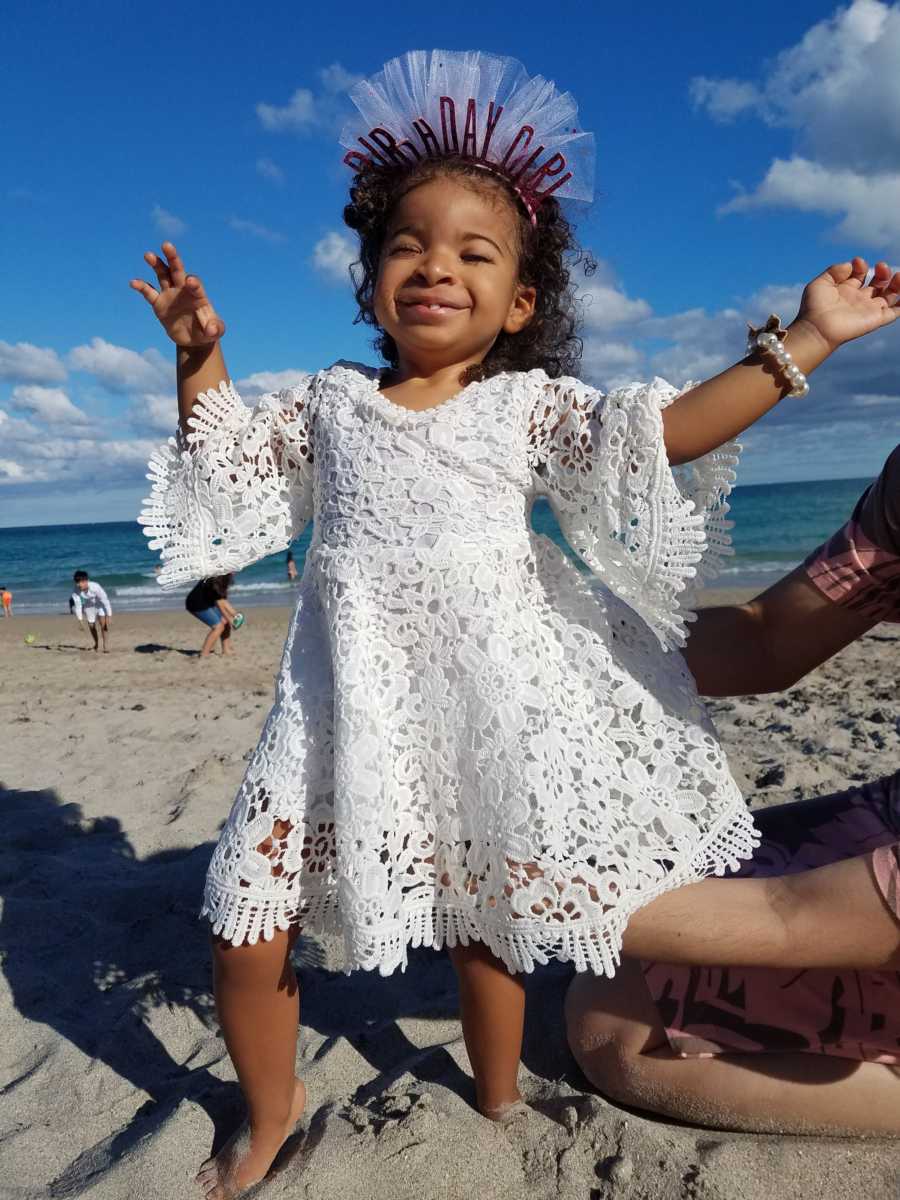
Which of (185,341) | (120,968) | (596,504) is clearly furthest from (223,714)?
(596,504)

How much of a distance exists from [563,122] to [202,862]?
278 centimetres

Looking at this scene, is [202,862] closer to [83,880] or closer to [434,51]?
[83,880]

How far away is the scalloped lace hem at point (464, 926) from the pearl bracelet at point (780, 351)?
0.86 metres

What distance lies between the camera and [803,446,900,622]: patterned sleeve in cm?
193

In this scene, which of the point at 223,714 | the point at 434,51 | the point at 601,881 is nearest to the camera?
the point at 601,881

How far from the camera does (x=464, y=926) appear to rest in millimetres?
1770

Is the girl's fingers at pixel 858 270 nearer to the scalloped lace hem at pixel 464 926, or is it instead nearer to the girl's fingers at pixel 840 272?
the girl's fingers at pixel 840 272

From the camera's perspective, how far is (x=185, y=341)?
2.14m

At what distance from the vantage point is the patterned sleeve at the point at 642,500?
1801 millimetres

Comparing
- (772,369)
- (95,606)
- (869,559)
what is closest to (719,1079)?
(869,559)

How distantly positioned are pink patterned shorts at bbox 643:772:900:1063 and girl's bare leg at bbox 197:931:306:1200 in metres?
0.83

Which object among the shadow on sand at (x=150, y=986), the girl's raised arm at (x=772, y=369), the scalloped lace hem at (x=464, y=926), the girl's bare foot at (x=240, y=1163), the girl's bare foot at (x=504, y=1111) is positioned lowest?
the girl's bare foot at (x=240, y=1163)

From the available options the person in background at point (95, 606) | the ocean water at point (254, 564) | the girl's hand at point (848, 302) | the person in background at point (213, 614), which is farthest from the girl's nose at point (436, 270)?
the person in background at point (95, 606)

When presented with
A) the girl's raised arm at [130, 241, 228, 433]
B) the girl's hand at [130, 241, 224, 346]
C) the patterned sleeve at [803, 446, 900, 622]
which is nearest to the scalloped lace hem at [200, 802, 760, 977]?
the patterned sleeve at [803, 446, 900, 622]
